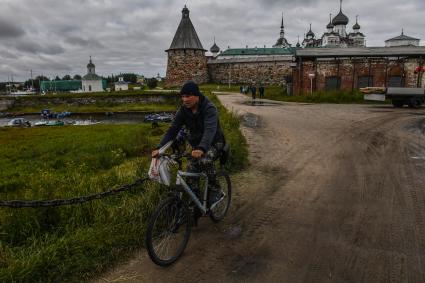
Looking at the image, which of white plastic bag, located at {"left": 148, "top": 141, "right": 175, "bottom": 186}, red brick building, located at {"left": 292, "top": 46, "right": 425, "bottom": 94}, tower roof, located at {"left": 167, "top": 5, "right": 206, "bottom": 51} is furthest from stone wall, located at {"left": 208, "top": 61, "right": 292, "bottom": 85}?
white plastic bag, located at {"left": 148, "top": 141, "right": 175, "bottom": 186}

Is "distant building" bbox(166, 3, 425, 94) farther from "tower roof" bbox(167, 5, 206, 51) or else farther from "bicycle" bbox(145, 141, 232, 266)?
Result: "bicycle" bbox(145, 141, 232, 266)

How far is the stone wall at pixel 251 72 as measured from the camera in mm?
58125

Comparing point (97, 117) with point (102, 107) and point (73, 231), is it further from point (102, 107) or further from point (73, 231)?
point (73, 231)

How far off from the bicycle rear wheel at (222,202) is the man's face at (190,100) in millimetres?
1226

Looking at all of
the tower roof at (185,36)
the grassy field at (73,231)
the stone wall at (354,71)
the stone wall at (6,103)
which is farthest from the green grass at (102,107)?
the grassy field at (73,231)

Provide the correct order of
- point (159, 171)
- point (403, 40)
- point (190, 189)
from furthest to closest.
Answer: point (403, 40) < point (190, 189) < point (159, 171)

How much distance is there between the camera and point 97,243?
3.88m

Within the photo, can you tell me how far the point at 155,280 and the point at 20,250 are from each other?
5.23 ft

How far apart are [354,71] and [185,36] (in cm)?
3433

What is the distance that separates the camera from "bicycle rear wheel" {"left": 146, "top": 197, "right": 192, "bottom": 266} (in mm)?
3453

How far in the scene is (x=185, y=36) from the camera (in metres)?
56.5

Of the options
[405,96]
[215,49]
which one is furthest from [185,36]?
[405,96]

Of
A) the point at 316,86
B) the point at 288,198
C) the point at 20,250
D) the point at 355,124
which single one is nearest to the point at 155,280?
the point at 20,250

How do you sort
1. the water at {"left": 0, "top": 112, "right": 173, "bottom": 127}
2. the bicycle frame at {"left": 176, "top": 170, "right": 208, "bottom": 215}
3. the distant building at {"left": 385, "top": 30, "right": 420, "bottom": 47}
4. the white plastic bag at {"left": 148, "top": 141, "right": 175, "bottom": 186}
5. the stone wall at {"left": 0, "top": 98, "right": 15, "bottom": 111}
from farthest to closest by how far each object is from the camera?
the distant building at {"left": 385, "top": 30, "right": 420, "bottom": 47} → the stone wall at {"left": 0, "top": 98, "right": 15, "bottom": 111} → the water at {"left": 0, "top": 112, "right": 173, "bottom": 127} → the bicycle frame at {"left": 176, "top": 170, "right": 208, "bottom": 215} → the white plastic bag at {"left": 148, "top": 141, "right": 175, "bottom": 186}
